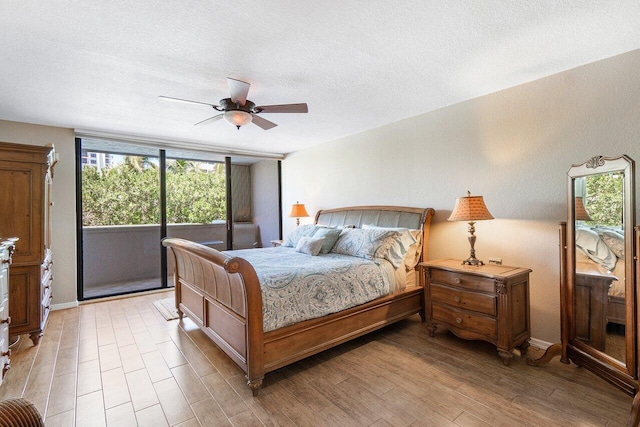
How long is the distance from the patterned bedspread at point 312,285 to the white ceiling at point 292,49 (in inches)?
67.6

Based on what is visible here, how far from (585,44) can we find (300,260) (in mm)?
2925

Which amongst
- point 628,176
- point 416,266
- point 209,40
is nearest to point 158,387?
point 209,40

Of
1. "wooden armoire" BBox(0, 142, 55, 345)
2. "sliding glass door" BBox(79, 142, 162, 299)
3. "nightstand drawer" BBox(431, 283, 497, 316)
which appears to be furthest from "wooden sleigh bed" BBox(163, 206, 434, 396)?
"sliding glass door" BBox(79, 142, 162, 299)

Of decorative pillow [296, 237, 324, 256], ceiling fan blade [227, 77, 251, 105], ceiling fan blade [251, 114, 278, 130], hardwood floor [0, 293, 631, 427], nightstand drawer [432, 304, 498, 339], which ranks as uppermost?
ceiling fan blade [227, 77, 251, 105]

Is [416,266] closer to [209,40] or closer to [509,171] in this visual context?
[509,171]

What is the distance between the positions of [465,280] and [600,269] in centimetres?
93

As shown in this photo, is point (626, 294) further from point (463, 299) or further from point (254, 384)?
point (254, 384)

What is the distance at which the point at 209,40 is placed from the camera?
2082 millimetres

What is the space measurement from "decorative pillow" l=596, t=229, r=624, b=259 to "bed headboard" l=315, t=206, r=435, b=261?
158 centimetres

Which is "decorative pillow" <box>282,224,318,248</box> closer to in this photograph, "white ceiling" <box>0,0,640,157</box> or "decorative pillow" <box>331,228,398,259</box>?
"decorative pillow" <box>331,228,398,259</box>

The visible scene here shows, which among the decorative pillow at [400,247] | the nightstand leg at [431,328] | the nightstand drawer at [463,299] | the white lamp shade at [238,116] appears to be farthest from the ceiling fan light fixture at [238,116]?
the nightstand leg at [431,328]

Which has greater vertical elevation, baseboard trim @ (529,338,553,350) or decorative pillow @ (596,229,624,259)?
decorative pillow @ (596,229,624,259)

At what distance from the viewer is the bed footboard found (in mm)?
2105

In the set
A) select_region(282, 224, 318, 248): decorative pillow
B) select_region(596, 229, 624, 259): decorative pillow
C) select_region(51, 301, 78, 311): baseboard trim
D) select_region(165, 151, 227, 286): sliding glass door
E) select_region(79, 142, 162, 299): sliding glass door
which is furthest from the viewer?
select_region(165, 151, 227, 286): sliding glass door
